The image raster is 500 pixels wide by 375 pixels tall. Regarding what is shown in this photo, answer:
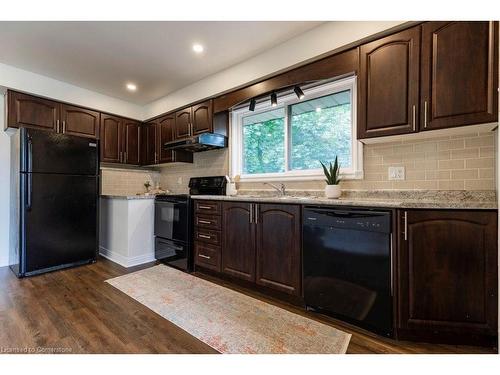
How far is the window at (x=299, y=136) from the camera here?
94.0 inches

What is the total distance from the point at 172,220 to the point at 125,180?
1.64 metres

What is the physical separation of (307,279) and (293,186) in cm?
107

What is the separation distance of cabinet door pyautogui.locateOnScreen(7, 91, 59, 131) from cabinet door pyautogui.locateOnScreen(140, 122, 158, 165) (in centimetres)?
122

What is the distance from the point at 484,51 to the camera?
1.48 meters

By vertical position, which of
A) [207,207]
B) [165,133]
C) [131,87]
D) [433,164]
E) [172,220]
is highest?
[131,87]

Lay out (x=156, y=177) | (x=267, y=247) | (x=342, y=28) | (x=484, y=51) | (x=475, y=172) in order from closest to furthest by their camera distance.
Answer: (x=484, y=51), (x=475, y=172), (x=342, y=28), (x=267, y=247), (x=156, y=177)

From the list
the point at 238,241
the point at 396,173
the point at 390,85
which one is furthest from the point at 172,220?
the point at 390,85

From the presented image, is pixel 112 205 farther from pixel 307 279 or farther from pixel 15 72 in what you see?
pixel 307 279

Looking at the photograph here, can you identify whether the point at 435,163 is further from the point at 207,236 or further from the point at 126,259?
the point at 126,259

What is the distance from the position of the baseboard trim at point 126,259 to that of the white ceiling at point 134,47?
2390 mm

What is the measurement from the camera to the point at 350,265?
67.7 inches

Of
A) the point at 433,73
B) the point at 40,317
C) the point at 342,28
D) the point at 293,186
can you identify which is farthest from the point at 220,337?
the point at 342,28

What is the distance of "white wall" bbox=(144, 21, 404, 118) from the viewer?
1933 millimetres

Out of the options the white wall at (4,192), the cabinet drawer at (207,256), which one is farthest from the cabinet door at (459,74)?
the white wall at (4,192)
